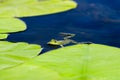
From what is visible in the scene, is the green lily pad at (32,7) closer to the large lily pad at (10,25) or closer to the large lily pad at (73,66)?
the large lily pad at (10,25)

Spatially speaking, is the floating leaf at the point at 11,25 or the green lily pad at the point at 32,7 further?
the green lily pad at the point at 32,7

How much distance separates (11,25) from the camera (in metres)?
1.65

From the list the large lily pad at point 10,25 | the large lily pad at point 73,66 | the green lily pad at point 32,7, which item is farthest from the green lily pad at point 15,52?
the green lily pad at point 32,7

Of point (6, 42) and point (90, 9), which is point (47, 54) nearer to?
point (6, 42)

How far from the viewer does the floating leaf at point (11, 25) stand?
1600mm

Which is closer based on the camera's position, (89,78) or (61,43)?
(89,78)

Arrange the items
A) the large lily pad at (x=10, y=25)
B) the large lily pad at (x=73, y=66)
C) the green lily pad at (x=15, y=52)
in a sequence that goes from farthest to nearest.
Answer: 1. the large lily pad at (x=10, y=25)
2. the green lily pad at (x=15, y=52)
3. the large lily pad at (x=73, y=66)

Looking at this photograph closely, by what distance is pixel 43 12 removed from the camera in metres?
1.84

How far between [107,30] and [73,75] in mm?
575

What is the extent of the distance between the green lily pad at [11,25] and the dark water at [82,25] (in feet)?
0.12

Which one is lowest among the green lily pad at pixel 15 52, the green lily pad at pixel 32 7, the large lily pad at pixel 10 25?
the green lily pad at pixel 15 52

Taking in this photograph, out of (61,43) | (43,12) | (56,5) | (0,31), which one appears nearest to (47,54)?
(61,43)

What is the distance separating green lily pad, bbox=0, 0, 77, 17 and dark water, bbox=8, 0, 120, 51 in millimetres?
62

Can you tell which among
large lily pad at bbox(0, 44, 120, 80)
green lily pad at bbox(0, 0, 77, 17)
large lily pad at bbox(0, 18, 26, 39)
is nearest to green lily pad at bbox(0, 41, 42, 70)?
large lily pad at bbox(0, 44, 120, 80)
